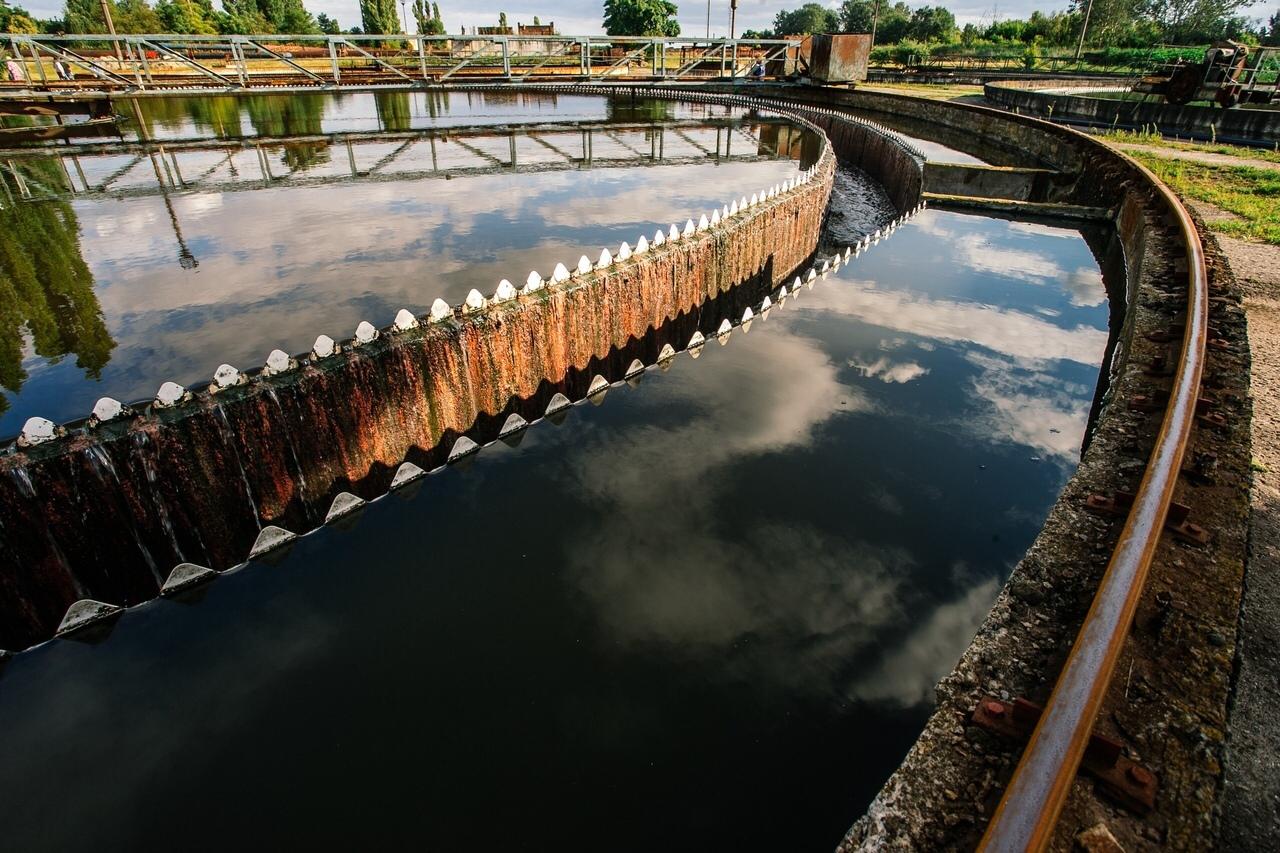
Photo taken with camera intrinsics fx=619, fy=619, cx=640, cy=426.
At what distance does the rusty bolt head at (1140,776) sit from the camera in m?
2.22

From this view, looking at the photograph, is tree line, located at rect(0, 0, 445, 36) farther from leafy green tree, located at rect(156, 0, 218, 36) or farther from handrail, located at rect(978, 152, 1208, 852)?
handrail, located at rect(978, 152, 1208, 852)

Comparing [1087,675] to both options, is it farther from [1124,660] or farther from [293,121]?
[293,121]

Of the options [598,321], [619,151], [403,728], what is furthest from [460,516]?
[619,151]

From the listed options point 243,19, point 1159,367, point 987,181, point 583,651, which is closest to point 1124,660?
point 583,651

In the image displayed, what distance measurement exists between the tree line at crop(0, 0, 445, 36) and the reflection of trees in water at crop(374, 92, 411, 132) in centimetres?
6758

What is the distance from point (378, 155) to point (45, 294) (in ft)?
34.8

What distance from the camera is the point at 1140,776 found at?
2.23 m

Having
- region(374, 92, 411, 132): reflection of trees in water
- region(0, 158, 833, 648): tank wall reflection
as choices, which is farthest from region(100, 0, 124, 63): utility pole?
region(0, 158, 833, 648): tank wall reflection

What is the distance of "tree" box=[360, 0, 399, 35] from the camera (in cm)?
11394

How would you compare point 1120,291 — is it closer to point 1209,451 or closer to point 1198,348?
point 1198,348

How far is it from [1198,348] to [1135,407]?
1.20 m

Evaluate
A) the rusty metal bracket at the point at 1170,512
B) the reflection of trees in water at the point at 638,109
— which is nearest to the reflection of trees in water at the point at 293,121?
the reflection of trees in water at the point at 638,109

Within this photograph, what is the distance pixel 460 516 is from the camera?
5.24 meters

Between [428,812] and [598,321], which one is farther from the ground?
[598,321]
